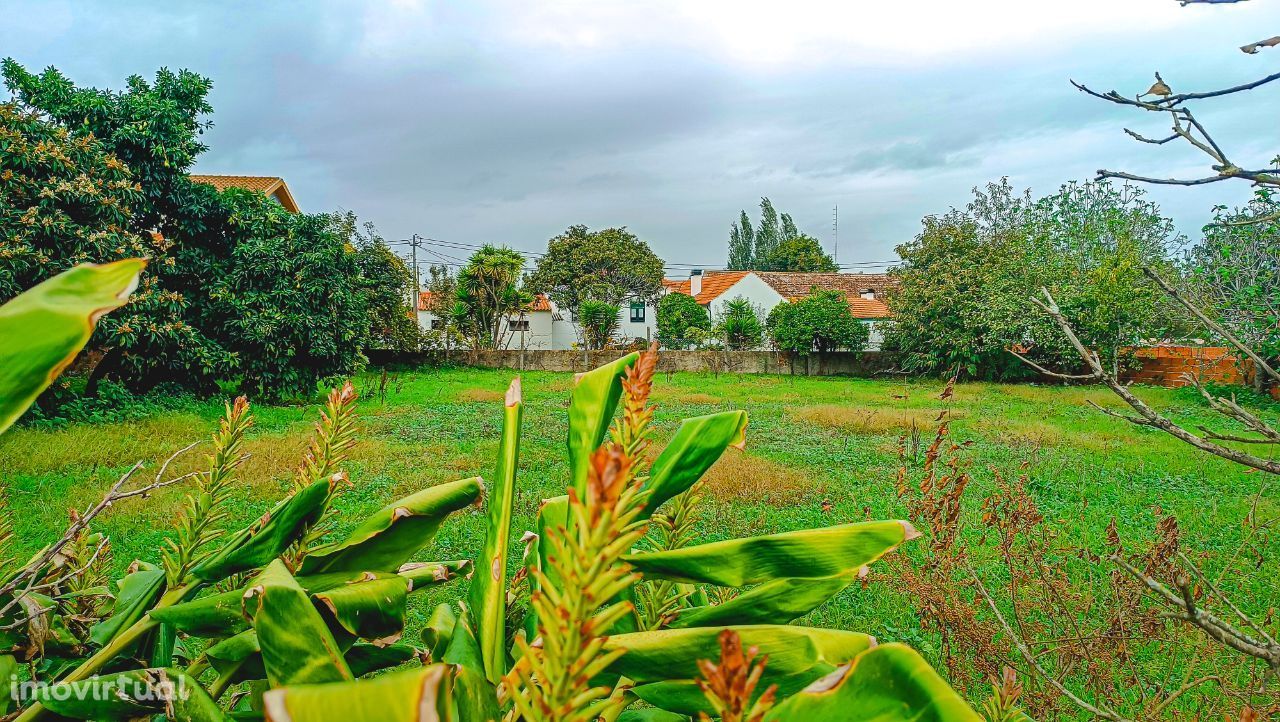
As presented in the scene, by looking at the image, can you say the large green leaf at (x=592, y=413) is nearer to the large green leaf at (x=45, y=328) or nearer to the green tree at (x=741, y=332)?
the large green leaf at (x=45, y=328)

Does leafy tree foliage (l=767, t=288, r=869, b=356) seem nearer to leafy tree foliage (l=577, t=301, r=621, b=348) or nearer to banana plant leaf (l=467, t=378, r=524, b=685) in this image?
leafy tree foliage (l=577, t=301, r=621, b=348)

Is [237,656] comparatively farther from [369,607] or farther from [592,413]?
[592,413]

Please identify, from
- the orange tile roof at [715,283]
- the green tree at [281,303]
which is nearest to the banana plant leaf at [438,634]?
the green tree at [281,303]

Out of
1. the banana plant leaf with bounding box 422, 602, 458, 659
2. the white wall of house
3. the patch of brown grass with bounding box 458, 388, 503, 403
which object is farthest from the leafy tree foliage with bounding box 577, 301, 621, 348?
the banana plant leaf with bounding box 422, 602, 458, 659

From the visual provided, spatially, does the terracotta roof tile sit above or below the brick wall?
above

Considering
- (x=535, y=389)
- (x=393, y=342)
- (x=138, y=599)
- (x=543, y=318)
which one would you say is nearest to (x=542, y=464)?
(x=138, y=599)

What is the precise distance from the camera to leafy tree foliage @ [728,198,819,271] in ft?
160

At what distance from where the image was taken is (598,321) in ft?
94.2

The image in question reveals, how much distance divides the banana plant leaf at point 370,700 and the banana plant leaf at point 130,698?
0.36m

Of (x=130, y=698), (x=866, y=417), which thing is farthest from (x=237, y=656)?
(x=866, y=417)

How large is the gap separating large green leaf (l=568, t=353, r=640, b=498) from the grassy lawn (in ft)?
7.48

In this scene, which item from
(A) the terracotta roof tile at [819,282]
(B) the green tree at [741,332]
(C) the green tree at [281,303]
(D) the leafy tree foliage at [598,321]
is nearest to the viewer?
(C) the green tree at [281,303]

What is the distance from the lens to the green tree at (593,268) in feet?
117

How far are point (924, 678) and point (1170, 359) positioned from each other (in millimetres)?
22048
